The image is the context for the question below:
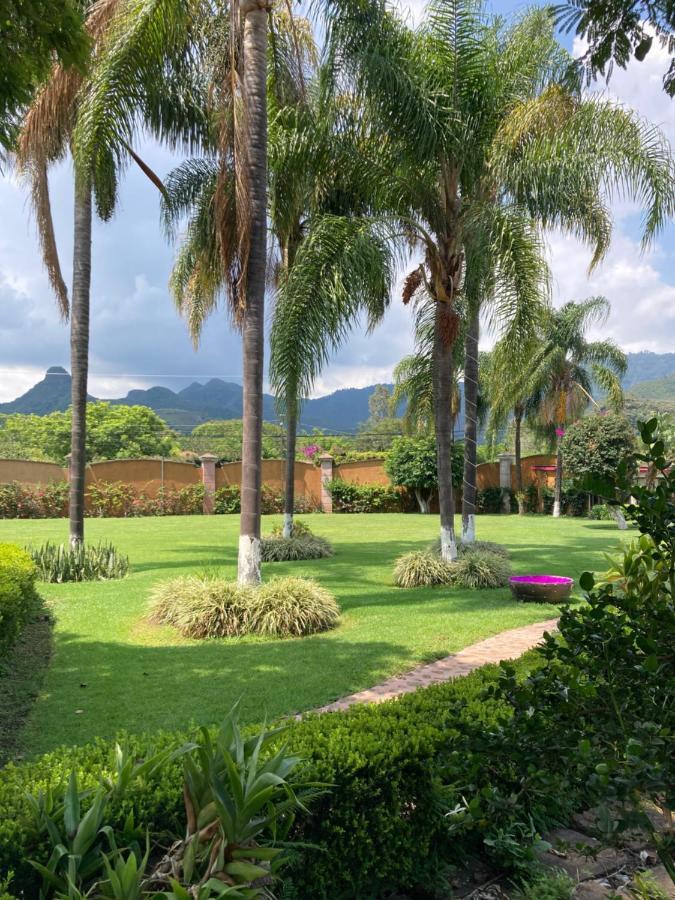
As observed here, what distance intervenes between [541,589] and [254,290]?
16.5ft

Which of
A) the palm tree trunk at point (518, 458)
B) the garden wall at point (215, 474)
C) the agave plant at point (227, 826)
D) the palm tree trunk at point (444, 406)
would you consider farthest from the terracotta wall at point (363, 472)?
the agave plant at point (227, 826)

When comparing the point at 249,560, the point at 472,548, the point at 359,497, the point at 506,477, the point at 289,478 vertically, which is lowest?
the point at 472,548

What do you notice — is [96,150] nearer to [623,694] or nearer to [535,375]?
[623,694]

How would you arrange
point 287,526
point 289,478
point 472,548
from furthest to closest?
point 287,526, point 289,478, point 472,548

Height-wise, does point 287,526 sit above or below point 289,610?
above

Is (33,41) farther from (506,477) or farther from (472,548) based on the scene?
(506,477)

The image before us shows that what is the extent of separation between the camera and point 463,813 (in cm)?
228

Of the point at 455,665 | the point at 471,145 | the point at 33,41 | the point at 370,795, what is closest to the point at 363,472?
the point at 471,145

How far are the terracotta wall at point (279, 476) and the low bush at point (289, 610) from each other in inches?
714

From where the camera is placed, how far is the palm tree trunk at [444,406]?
9.59 meters

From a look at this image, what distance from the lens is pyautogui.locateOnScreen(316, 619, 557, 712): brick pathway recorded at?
16.1 feet

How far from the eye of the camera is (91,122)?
24.3ft

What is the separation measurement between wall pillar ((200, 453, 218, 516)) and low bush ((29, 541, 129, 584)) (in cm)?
1379

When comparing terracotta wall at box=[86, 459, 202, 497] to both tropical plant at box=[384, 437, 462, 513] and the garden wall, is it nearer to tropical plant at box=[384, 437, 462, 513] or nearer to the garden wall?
the garden wall
